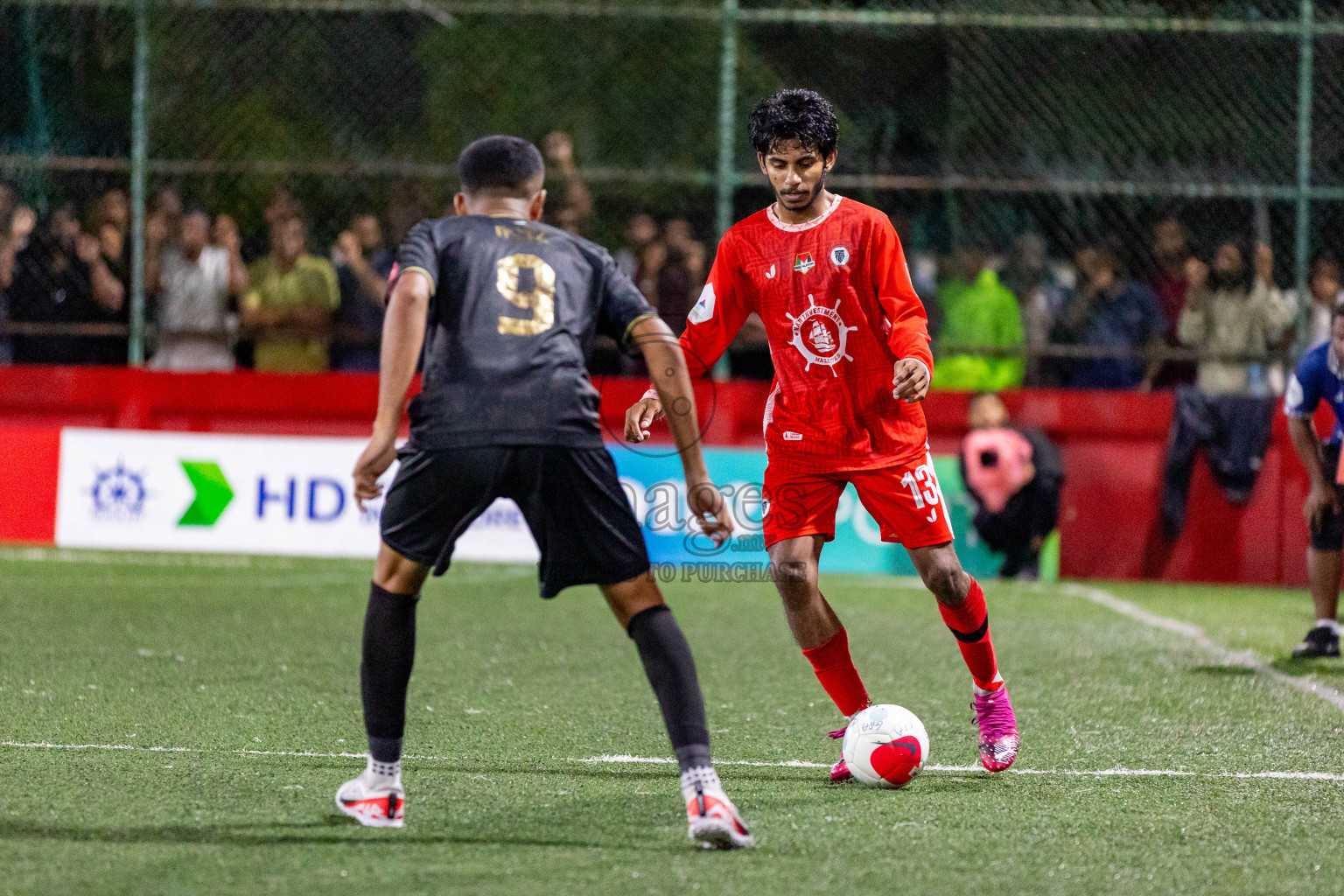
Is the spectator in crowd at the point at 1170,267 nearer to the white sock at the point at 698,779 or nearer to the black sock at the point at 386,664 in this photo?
the white sock at the point at 698,779

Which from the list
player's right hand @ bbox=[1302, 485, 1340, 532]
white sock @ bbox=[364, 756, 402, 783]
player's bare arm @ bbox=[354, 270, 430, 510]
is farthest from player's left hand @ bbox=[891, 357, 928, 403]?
player's right hand @ bbox=[1302, 485, 1340, 532]

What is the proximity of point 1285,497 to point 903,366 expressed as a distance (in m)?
7.82

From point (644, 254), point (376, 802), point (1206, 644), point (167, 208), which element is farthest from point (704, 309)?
point (167, 208)

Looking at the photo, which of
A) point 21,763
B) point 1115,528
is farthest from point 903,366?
point 1115,528

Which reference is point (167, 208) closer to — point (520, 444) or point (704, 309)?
point (704, 309)

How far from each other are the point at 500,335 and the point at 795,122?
4.36 ft

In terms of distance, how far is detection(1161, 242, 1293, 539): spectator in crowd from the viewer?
37.9ft

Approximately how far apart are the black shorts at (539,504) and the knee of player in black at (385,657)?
0.55 ft

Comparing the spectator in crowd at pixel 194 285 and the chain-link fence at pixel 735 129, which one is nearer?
the chain-link fence at pixel 735 129

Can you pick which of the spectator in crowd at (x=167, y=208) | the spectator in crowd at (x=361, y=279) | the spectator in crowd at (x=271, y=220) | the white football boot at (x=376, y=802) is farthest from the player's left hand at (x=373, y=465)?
the spectator in crowd at (x=167, y=208)

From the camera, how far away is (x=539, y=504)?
401 cm

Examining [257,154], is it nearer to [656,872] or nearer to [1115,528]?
[1115,528]

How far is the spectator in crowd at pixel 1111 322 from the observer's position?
466 inches

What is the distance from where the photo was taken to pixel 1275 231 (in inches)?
468
